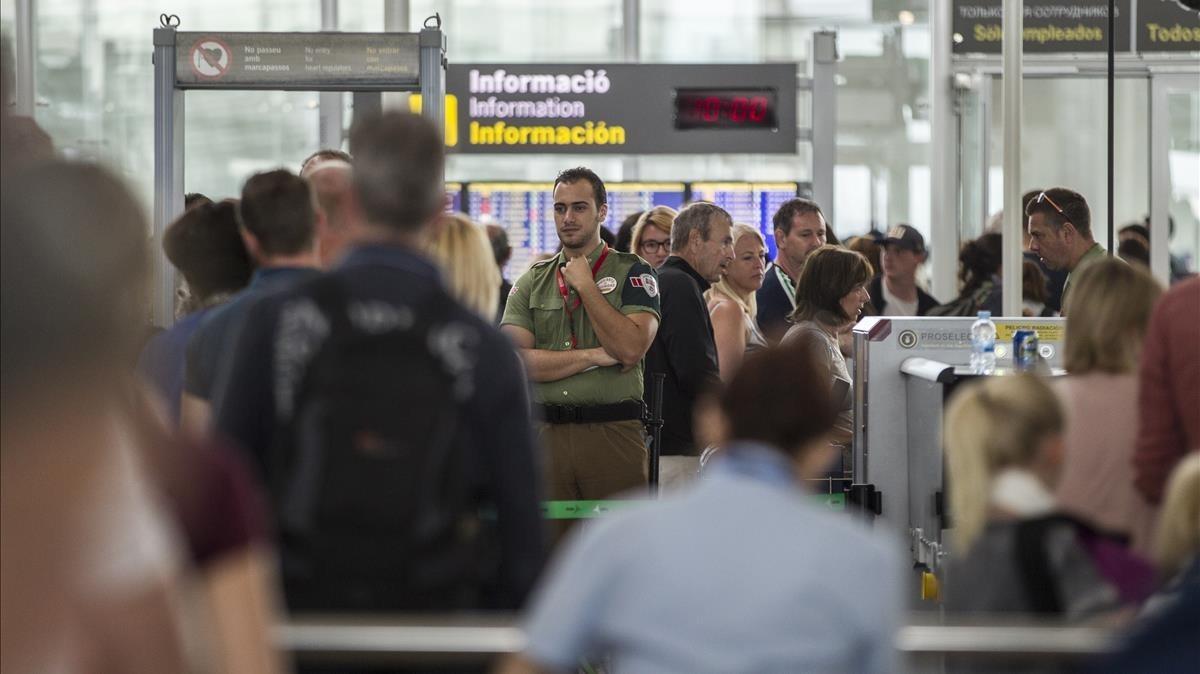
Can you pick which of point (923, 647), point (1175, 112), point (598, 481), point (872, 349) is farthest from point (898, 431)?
point (1175, 112)

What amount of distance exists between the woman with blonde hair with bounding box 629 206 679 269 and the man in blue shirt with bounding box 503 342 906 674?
199 inches

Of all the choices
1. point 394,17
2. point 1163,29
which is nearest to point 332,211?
point 394,17

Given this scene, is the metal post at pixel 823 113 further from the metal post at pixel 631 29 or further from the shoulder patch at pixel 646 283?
the shoulder patch at pixel 646 283

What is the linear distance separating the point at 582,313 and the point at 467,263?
6.26 ft

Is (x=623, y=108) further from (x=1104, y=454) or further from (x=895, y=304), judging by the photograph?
(x=1104, y=454)

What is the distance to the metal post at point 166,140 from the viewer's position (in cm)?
632

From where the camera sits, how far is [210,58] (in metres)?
6.46

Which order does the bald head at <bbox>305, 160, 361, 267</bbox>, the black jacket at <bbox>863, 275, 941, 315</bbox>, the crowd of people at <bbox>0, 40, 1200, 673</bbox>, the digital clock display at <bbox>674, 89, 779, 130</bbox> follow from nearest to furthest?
the crowd of people at <bbox>0, 40, 1200, 673</bbox>
the bald head at <bbox>305, 160, 361, 267</bbox>
the black jacket at <bbox>863, 275, 941, 315</bbox>
the digital clock display at <bbox>674, 89, 779, 130</bbox>

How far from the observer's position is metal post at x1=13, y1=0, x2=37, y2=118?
13.0 metres

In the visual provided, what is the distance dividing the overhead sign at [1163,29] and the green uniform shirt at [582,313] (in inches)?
286

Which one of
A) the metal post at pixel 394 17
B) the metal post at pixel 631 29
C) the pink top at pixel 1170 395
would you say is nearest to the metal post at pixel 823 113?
the metal post at pixel 394 17

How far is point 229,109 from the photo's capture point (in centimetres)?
1302

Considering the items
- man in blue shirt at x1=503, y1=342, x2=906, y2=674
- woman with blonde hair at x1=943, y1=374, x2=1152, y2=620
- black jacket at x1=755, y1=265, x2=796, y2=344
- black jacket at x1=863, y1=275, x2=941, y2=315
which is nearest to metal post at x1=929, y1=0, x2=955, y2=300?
black jacket at x1=863, y1=275, x2=941, y2=315

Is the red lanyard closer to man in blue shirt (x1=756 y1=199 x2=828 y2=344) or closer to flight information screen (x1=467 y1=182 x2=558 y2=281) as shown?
man in blue shirt (x1=756 y1=199 x2=828 y2=344)
